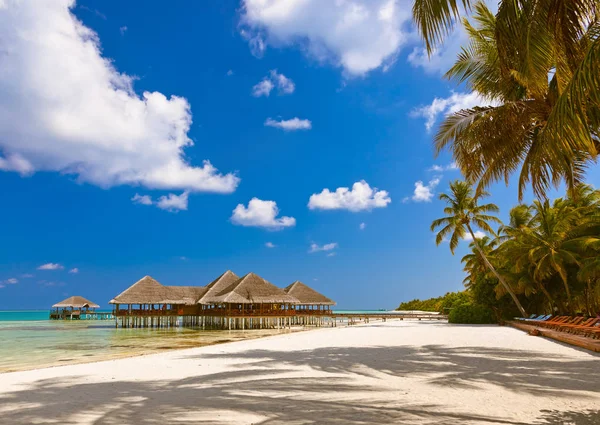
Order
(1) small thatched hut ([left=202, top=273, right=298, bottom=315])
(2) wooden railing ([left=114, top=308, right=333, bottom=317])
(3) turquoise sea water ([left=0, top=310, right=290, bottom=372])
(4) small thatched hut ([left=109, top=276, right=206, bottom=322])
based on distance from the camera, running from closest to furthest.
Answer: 1. (3) turquoise sea water ([left=0, top=310, right=290, bottom=372])
2. (1) small thatched hut ([left=202, top=273, right=298, bottom=315])
3. (2) wooden railing ([left=114, top=308, right=333, bottom=317])
4. (4) small thatched hut ([left=109, top=276, right=206, bottom=322])

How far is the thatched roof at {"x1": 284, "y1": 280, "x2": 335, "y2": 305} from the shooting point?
39.4 m

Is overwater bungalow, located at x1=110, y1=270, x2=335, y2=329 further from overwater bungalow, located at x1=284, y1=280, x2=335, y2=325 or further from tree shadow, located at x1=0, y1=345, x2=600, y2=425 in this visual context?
tree shadow, located at x1=0, y1=345, x2=600, y2=425

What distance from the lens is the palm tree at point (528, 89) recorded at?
410 centimetres

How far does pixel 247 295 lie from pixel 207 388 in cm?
2798

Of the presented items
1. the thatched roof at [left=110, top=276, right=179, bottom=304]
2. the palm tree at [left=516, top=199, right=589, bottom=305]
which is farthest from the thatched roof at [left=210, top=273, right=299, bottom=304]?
the palm tree at [left=516, top=199, right=589, bottom=305]

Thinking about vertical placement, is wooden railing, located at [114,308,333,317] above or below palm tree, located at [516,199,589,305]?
below

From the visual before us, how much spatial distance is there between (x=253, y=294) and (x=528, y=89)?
3005cm

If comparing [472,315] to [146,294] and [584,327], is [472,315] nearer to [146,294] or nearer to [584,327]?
[584,327]

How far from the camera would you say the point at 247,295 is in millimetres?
34625

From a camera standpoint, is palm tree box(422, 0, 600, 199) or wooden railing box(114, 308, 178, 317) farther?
wooden railing box(114, 308, 178, 317)

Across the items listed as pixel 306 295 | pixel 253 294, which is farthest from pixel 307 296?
pixel 253 294

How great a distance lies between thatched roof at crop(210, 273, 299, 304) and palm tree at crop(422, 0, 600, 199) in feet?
85.0

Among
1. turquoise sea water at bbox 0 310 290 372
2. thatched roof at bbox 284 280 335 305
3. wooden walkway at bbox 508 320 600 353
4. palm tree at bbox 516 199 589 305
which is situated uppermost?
palm tree at bbox 516 199 589 305

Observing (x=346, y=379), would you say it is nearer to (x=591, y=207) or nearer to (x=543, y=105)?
(x=543, y=105)
